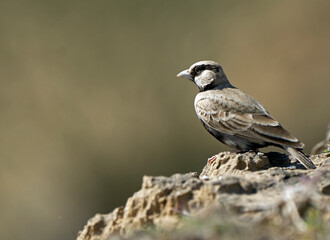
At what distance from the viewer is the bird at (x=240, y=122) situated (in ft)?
21.5

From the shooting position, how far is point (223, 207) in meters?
3.52

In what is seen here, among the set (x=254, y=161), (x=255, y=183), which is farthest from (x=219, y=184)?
(x=254, y=161)

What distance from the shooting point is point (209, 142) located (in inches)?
563

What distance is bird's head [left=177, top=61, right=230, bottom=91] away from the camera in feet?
27.2

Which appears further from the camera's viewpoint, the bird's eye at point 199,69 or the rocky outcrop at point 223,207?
the bird's eye at point 199,69

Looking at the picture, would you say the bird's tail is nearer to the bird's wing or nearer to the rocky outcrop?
the bird's wing

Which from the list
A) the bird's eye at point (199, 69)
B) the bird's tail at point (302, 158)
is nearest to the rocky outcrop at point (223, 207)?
the bird's tail at point (302, 158)

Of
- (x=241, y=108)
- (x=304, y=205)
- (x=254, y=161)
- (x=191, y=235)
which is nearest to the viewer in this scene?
(x=191, y=235)

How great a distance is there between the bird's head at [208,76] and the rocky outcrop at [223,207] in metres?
3.75

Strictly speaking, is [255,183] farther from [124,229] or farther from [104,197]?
[104,197]

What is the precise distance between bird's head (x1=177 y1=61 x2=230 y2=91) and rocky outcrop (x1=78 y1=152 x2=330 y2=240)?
3.75 m

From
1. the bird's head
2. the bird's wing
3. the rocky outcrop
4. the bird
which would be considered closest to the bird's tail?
the bird

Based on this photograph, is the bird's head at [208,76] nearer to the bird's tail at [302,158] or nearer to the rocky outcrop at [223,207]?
the bird's tail at [302,158]

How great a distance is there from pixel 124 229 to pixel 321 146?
14.6 feet
